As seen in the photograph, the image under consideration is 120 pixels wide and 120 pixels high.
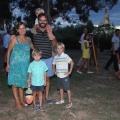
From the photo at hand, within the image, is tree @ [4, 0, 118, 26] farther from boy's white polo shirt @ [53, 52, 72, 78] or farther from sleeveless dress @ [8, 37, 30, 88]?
sleeveless dress @ [8, 37, 30, 88]

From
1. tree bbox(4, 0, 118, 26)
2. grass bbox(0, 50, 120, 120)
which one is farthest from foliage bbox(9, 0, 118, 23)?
grass bbox(0, 50, 120, 120)

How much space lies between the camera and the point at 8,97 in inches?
259

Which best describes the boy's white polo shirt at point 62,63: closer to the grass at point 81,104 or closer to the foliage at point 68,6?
the grass at point 81,104

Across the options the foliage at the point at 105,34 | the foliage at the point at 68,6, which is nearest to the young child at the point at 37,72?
the foliage at the point at 68,6

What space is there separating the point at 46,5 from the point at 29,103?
37.0 ft

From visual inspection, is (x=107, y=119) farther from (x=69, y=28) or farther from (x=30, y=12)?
(x=69, y=28)

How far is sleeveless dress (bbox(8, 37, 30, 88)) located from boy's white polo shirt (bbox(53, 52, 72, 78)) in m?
0.60

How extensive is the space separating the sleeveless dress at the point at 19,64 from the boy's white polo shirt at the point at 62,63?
60cm

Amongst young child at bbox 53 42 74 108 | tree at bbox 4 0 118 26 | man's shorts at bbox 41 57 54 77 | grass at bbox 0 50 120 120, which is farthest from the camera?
tree at bbox 4 0 118 26

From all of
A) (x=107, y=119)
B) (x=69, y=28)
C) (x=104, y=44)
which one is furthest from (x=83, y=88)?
(x=69, y=28)

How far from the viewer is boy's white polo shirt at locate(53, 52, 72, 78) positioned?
566cm

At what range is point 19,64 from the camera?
17.9 ft

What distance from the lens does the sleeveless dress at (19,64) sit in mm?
5409

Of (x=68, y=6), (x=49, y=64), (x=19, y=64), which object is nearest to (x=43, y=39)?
(x=49, y=64)
